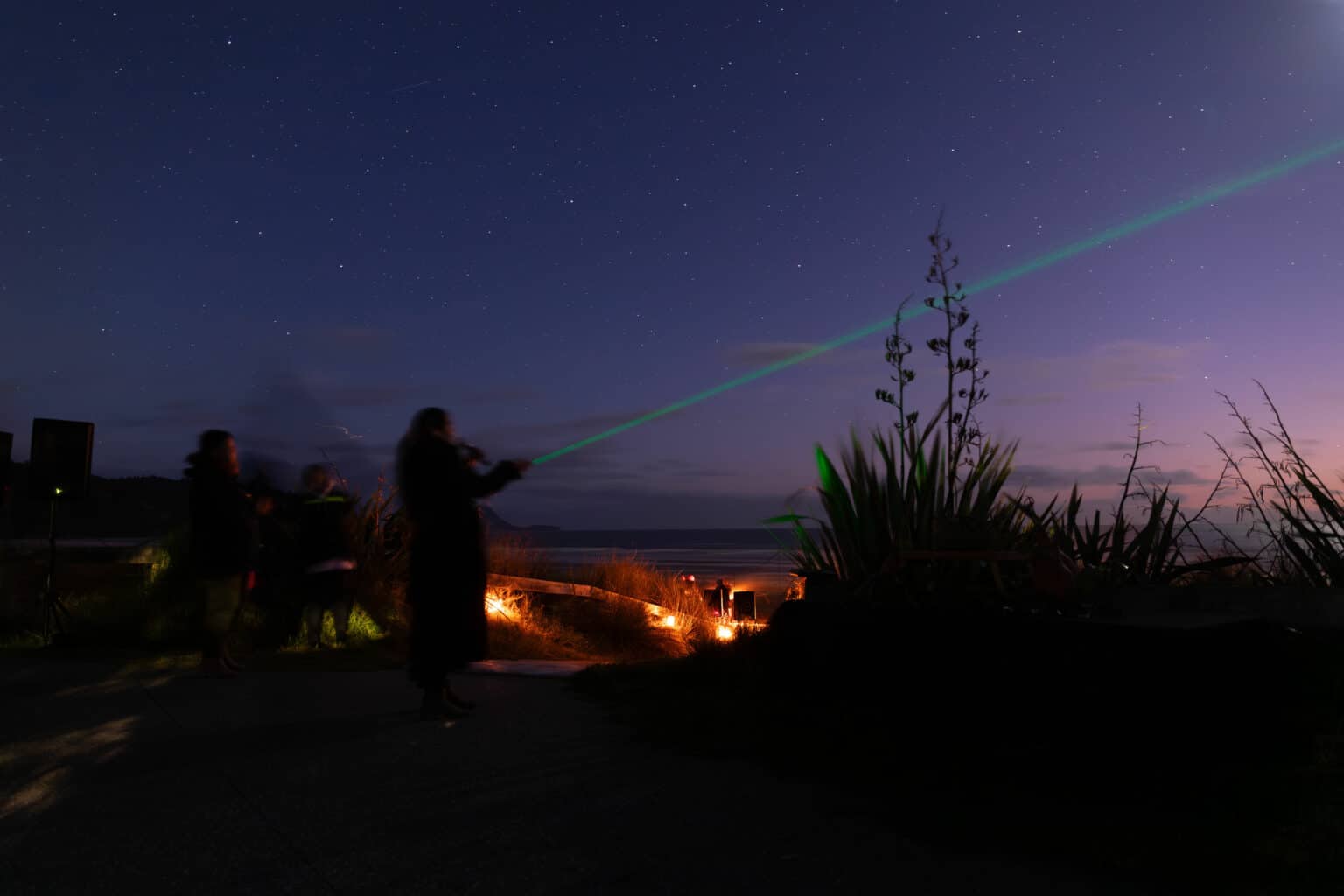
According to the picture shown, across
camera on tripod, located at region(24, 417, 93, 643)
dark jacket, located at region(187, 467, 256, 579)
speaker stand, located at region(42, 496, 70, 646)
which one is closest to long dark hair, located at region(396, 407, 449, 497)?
dark jacket, located at region(187, 467, 256, 579)

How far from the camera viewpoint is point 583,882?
2379 mm

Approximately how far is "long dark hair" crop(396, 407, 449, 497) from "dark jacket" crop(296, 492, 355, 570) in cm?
302

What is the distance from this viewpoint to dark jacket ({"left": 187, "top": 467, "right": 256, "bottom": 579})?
6117 millimetres

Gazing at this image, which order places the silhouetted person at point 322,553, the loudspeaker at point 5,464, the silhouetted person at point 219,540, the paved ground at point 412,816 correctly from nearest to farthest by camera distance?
1. the paved ground at point 412,816
2. the silhouetted person at point 219,540
3. the silhouetted person at point 322,553
4. the loudspeaker at point 5,464

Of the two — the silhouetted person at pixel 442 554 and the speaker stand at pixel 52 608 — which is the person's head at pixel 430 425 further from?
the speaker stand at pixel 52 608

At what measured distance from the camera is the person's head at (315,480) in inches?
299

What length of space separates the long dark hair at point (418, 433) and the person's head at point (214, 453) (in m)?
2.22

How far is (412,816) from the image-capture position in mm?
2930

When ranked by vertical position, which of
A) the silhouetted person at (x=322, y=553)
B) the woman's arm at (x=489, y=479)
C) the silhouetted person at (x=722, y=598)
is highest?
the woman's arm at (x=489, y=479)

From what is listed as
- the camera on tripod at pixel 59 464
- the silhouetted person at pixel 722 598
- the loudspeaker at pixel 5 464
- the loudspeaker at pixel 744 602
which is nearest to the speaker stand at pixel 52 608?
the camera on tripod at pixel 59 464

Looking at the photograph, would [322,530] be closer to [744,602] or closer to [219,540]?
[219,540]

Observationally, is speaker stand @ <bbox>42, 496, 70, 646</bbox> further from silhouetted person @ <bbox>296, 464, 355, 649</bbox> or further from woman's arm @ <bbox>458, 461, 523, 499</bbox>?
woman's arm @ <bbox>458, 461, 523, 499</bbox>

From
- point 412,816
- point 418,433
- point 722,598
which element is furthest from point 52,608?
point 722,598

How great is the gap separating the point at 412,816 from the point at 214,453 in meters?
4.24
